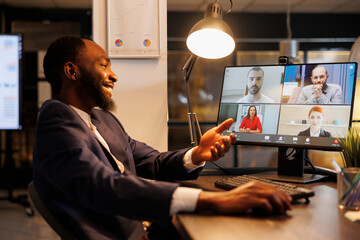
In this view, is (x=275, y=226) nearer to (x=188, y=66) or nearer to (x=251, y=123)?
(x=251, y=123)

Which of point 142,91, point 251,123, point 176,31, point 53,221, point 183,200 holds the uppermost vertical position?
point 176,31

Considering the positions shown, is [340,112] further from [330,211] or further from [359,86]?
[330,211]

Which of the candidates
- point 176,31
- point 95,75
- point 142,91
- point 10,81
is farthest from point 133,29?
point 176,31

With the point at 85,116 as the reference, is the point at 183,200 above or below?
below

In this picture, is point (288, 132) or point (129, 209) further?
point (288, 132)

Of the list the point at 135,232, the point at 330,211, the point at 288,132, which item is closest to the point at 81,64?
the point at 135,232

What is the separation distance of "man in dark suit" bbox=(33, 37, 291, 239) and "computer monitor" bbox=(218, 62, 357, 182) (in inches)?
8.3

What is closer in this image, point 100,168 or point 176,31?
point 100,168

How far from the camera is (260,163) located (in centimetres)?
691

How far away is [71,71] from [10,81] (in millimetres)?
2699

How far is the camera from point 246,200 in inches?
35.7

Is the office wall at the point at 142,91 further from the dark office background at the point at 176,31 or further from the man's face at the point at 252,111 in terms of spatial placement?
the dark office background at the point at 176,31

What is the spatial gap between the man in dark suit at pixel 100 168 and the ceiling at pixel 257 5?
4.56 meters

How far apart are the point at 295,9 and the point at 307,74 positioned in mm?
5432
